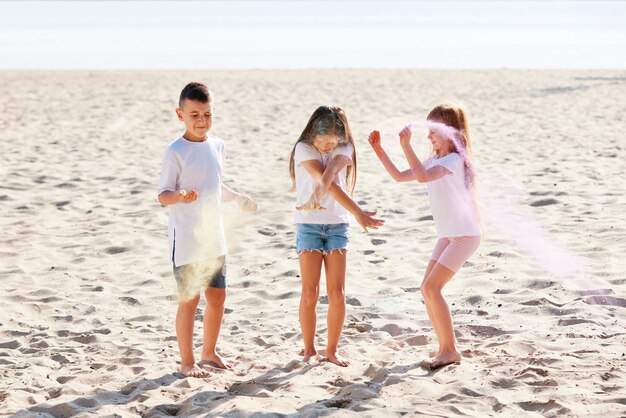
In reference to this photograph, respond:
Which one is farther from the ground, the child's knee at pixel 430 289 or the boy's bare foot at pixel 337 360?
the child's knee at pixel 430 289

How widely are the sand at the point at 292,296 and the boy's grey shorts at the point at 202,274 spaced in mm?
499

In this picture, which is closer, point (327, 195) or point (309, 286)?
point (327, 195)

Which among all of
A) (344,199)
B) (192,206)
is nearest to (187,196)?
(192,206)

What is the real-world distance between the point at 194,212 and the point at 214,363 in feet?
2.94

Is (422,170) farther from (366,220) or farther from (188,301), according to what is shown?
(188,301)

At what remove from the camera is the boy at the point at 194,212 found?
4.66 meters

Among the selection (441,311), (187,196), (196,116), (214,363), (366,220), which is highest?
(196,116)

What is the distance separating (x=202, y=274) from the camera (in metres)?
4.79

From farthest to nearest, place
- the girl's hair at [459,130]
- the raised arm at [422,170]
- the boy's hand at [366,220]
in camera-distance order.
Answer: the girl's hair at [459,130]
the raised arm at [422,170]
the boy's hand at [366,220]

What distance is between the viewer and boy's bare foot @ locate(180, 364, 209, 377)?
15.7ft

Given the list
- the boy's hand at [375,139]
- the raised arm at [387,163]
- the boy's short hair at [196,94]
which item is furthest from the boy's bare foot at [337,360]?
the boy's short hair at [196,94]

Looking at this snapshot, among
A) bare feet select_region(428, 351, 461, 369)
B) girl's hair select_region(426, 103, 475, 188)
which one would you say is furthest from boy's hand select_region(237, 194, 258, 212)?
bare feet select_region(428, 351, 461, 369)

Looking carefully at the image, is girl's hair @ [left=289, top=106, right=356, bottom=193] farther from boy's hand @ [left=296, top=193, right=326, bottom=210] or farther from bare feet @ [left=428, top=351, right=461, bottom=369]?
bare feet @ [left=428, top=351, right=461, bottom=369]

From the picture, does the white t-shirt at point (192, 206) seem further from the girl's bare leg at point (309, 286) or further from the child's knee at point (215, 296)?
the girl's bare leg at point (309, 286)
